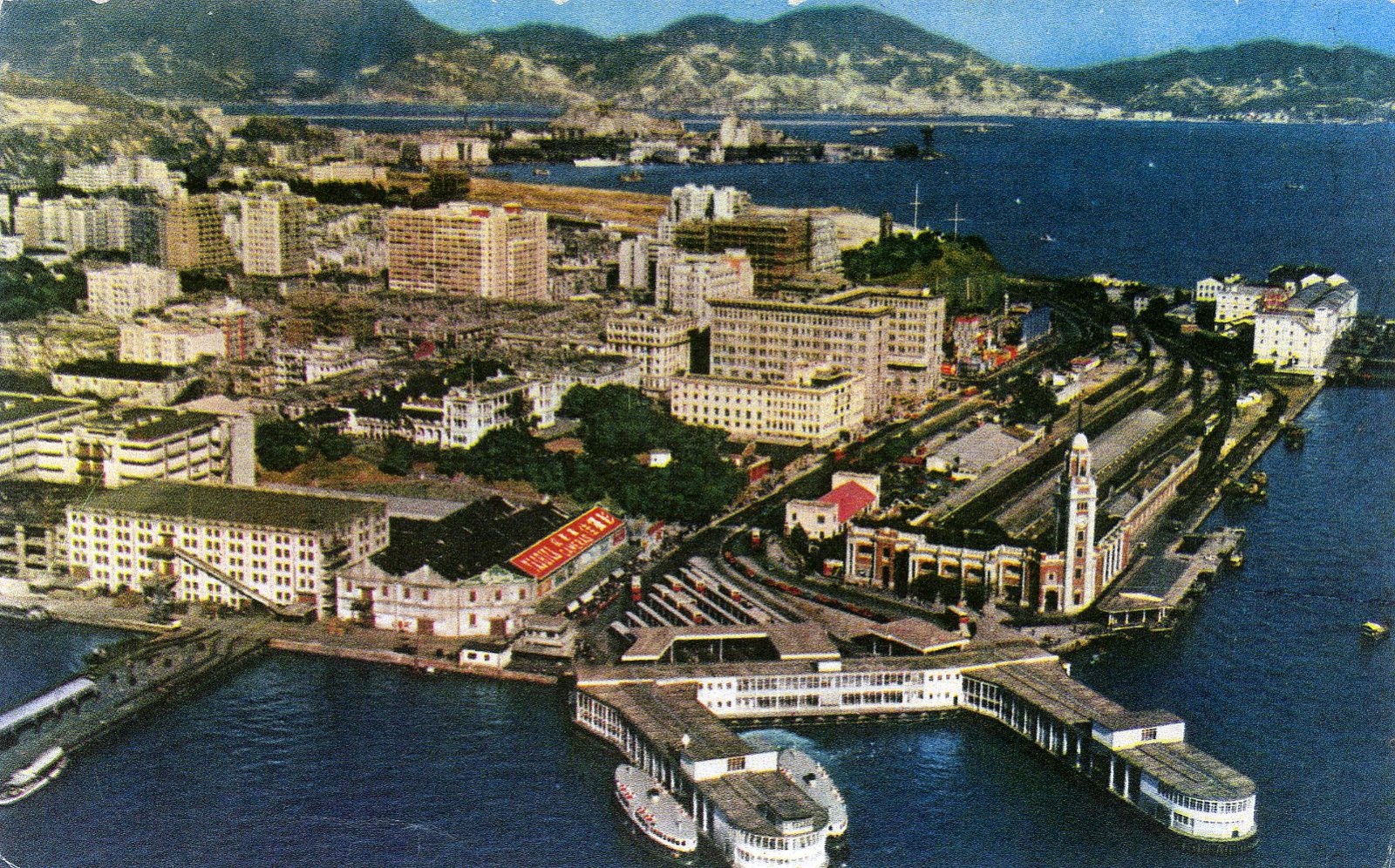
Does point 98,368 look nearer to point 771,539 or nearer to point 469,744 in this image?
point 771,539

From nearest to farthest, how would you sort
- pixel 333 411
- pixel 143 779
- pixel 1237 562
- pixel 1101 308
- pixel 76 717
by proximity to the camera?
pixel 143 779 < pixel 76 717 < pixel 1237 562 < pixel 333 411 < pixel 1101 308

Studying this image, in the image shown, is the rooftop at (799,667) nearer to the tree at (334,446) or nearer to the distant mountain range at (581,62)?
the tree at (334,446)

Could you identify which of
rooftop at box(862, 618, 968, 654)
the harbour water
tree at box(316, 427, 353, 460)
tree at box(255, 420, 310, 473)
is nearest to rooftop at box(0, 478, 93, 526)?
the harbour water

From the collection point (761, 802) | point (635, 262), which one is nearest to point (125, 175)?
point (635, 262)

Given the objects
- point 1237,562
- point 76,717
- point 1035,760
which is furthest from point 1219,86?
point 76,717

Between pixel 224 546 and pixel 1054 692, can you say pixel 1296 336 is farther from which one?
pixel 224 546

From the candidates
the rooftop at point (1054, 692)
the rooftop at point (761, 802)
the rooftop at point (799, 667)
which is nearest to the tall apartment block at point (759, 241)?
the rooftop at point (799, 667)
